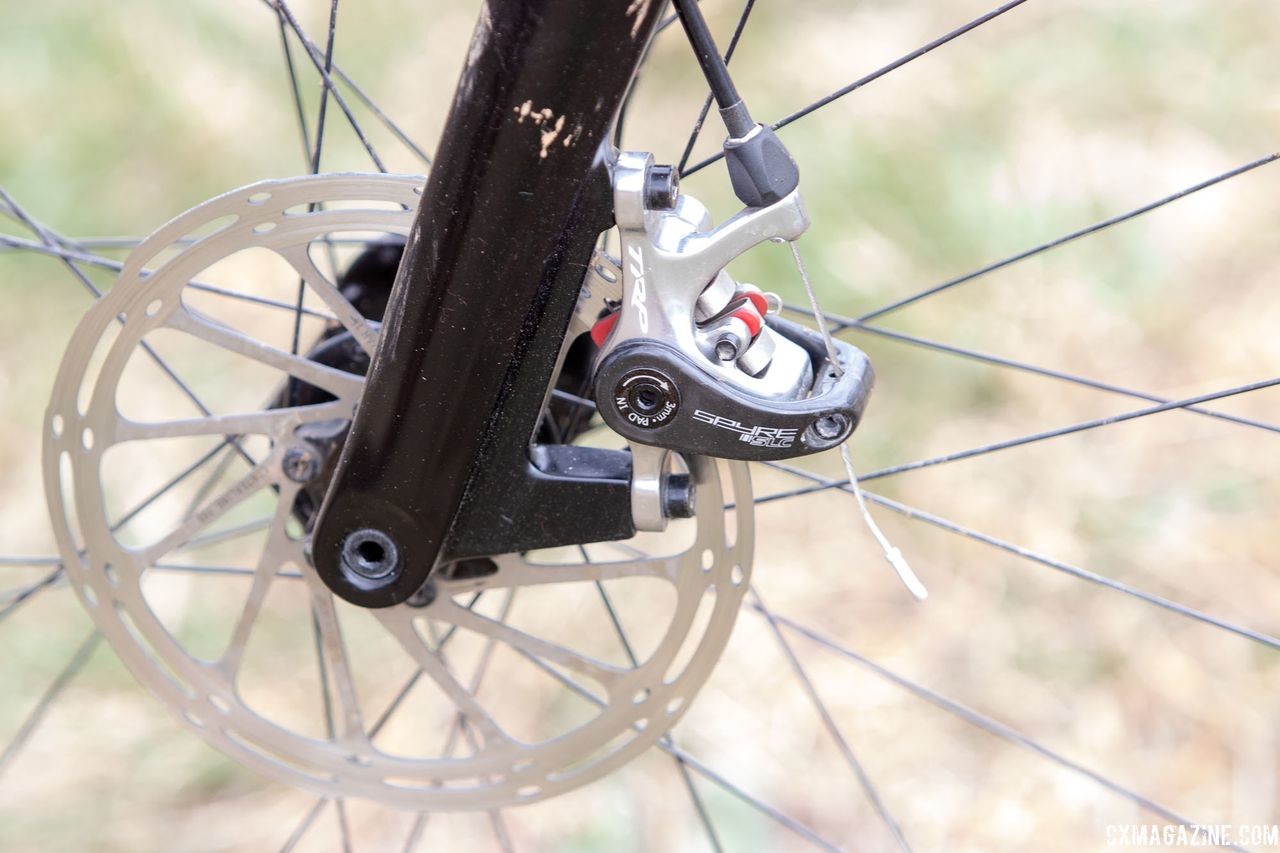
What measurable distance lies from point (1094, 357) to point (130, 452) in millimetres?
997

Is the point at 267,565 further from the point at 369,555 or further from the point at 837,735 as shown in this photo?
the point at 837,735

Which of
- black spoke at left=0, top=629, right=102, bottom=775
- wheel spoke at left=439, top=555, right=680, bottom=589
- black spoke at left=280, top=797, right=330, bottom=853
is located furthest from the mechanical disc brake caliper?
black spoke at left=0, top=629, right=102, bottom=775

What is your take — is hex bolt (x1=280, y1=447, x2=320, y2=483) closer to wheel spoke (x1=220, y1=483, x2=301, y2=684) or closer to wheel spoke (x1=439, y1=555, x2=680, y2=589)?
wheel spoke (x1=220, y1=483, x2=301, y2=684)

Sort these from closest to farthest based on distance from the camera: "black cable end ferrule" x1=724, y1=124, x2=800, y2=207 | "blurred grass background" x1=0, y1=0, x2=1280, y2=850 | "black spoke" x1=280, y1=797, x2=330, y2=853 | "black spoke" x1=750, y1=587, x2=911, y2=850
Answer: "black cable end ferrule" x1=724, y1=124, x2=800, y2=207, "black spoke" x1=750, y1=587, x2=911, y2=850, "black spoke" x1=280, y1=797, x2=330, y2=853, "blurred grass background" x1=0, y1=0, x2=1280, y2=850

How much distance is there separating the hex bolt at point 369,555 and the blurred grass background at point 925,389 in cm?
49

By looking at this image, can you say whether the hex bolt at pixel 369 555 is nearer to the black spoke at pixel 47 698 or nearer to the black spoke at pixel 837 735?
the black spoke at pixel 837 735

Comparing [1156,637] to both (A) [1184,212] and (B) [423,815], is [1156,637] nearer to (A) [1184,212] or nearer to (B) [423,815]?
(A) [1184,212]

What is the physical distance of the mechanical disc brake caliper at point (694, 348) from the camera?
22.4 inches

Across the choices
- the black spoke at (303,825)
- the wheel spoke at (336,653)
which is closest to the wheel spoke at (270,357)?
the wheel spoke at (336,653)

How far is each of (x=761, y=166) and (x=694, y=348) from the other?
0.08 m

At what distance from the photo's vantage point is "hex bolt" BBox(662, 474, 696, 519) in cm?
64

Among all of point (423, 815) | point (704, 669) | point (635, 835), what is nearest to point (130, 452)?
point (423, 815)

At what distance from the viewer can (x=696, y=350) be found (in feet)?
1.91

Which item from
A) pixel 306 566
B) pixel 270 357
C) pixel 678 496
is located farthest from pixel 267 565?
pixel 678 496
